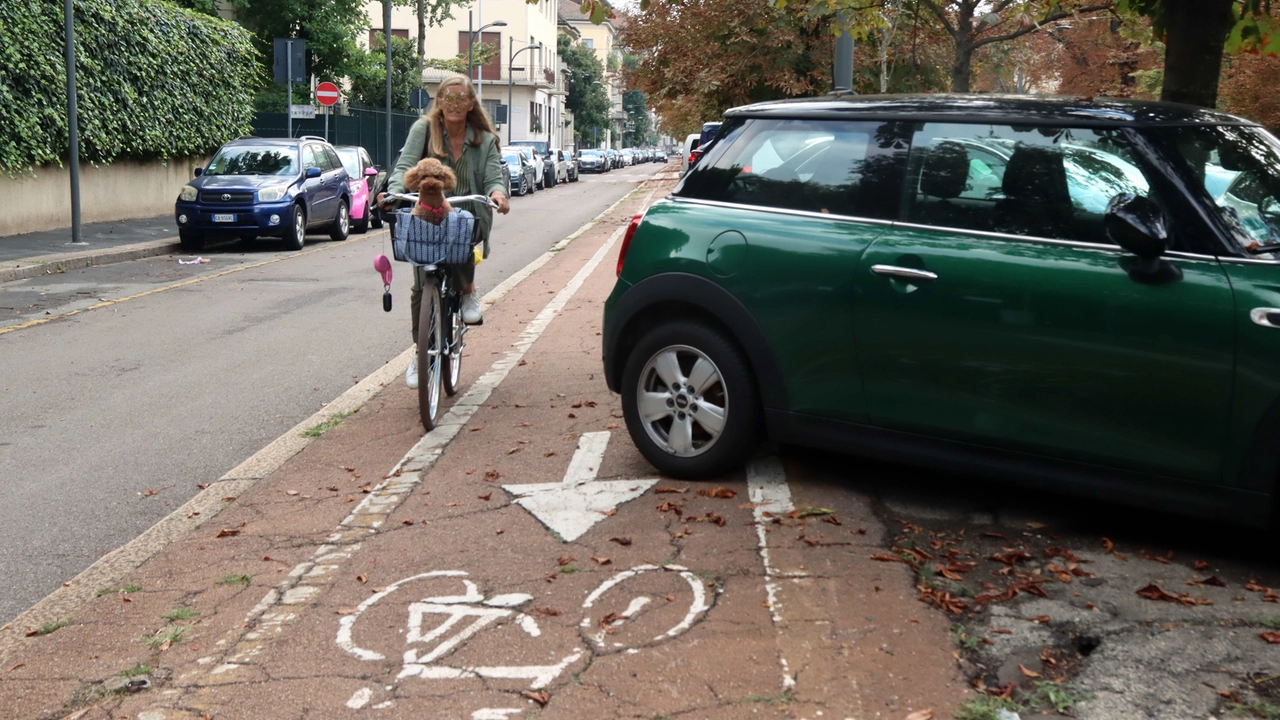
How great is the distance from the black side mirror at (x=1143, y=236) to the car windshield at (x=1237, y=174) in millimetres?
253

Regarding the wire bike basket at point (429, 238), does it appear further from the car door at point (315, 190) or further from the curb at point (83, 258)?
the car door at point (315, 190)

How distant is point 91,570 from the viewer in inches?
196

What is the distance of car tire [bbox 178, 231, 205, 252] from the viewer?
19766 millimetres

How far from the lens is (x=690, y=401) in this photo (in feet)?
18.5

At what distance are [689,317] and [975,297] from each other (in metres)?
1.37

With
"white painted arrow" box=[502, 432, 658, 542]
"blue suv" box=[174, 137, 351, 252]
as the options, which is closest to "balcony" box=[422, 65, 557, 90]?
"blue suv" box=[174, 137, 351, 252]

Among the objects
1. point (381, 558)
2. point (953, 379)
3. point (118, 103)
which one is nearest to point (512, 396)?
point (381, 558)

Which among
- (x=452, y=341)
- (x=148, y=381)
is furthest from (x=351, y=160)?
(x=452, y=341)

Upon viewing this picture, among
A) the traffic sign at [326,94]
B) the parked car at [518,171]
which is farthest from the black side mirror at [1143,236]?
the parked car at [518,171]

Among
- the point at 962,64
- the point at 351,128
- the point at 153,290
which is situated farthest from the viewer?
the point at 351,128

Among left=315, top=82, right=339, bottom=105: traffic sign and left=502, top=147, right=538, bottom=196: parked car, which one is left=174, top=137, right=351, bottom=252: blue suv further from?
left=502, top=147, right=538, bottom=196: parked car

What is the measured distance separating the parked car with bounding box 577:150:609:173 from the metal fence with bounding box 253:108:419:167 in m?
29.0

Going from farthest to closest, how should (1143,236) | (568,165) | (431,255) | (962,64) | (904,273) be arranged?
(568,165), (962,64), (431,255), (904,273), (1143,236)

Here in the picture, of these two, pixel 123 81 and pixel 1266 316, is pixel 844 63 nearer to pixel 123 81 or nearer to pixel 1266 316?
pixel 1266 316
